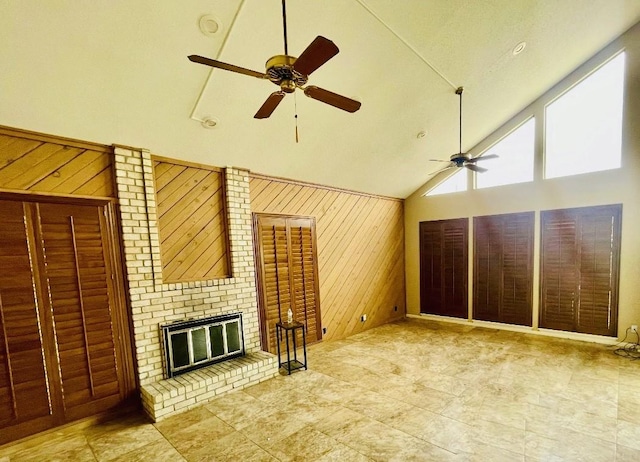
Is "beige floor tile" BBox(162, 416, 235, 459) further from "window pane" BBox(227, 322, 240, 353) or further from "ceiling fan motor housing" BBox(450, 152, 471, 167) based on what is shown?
"ceiling fan motor housing" BBox(450, 152, 471, 167)

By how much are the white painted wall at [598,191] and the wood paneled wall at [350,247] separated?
145 cm

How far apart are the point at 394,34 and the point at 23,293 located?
4134mm

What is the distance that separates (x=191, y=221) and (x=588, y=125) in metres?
6.12

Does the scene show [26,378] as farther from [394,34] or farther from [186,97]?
[394,34]

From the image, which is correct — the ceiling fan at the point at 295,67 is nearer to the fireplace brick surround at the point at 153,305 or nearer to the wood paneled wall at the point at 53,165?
the fireplace brick surround at the point at 153,305

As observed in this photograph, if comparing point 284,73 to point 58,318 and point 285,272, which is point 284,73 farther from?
point 285,272

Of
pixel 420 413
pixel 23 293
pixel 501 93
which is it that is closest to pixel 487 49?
pixel 501 93

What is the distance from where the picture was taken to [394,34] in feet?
8.90

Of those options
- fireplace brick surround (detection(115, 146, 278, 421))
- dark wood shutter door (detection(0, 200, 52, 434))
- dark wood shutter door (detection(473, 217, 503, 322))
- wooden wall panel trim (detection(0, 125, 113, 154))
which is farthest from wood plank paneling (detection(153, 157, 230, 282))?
dark wood shutter door (detection(473, 217, 503, 322))

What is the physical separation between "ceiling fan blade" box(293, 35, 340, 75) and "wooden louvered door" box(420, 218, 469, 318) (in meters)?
5.01

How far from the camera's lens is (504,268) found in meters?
5.14

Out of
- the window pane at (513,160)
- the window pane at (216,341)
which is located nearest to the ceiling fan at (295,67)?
the window pane at (216,341)

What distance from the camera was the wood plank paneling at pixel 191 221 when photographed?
10.6 ft

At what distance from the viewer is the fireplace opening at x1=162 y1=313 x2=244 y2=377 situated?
3.12 meters
